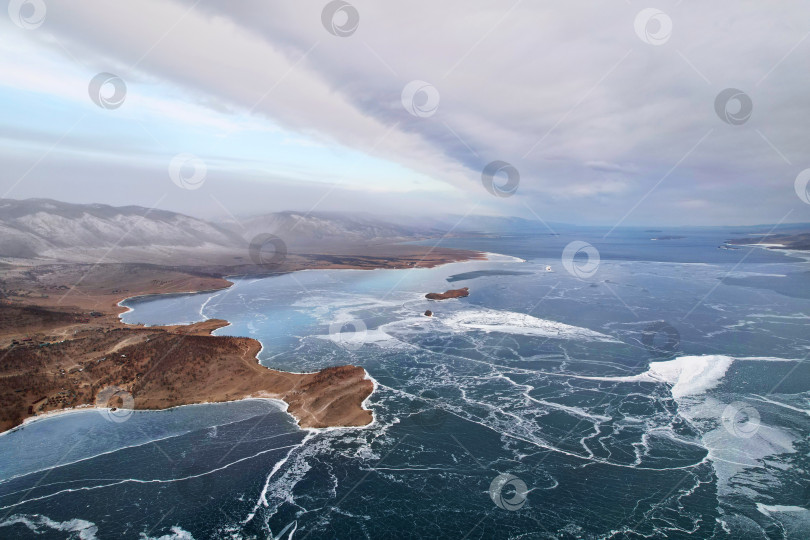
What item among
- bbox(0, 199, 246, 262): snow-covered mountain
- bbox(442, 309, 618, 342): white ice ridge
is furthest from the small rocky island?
bbox(0, 199, 246, 262): snow-covered mountain

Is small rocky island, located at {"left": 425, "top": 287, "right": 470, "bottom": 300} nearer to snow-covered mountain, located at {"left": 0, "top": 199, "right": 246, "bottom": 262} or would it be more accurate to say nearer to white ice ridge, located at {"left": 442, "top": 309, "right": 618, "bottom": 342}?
white ice ridge, located at {"left": 442, "top": 309, "right": 618, "bottom": 342}

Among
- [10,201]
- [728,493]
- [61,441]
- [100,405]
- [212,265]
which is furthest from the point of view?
[10,201]

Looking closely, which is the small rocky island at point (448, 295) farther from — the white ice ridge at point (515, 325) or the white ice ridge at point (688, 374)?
the white ice ridge at point (688, 374)

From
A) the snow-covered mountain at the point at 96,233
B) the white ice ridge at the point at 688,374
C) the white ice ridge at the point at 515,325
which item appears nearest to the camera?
the white ice ridge at the point at 688,374

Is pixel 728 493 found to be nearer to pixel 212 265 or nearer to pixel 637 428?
pixel 637 428

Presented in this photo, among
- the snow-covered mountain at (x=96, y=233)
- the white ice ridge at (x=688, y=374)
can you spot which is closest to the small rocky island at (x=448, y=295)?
the white ice ridge at (x=688, y=374)

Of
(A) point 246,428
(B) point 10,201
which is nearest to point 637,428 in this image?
(A) point 246,428
